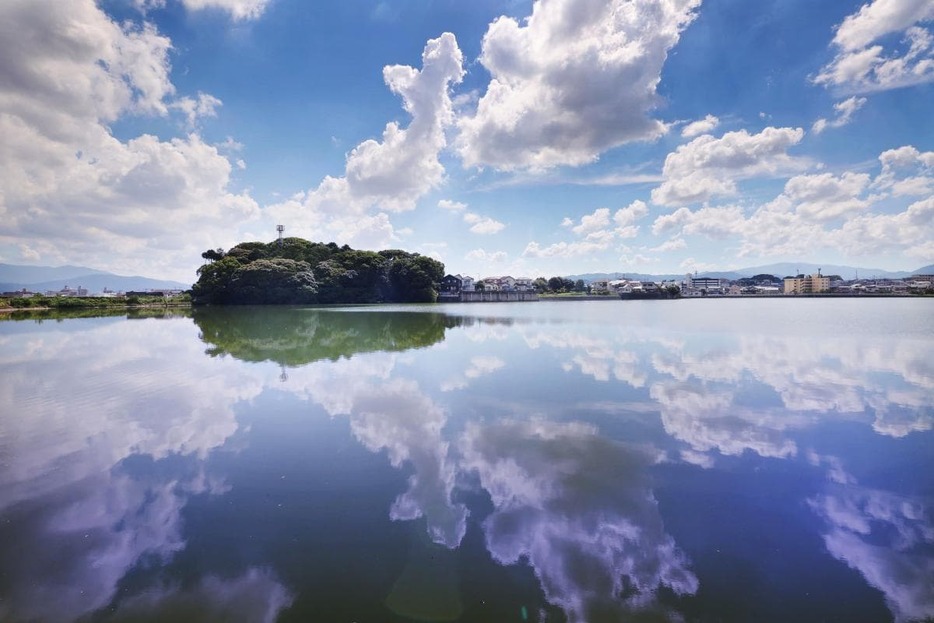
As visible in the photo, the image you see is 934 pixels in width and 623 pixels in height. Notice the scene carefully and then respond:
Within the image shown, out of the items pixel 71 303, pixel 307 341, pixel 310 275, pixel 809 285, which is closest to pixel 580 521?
pixel 307 341

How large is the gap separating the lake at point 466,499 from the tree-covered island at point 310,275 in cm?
4698

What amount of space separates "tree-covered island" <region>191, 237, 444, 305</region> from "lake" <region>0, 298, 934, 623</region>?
46984 mm

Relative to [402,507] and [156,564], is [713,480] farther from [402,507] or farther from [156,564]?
[156,564]

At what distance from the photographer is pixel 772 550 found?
179 inches

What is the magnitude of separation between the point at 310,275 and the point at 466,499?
2327 inches

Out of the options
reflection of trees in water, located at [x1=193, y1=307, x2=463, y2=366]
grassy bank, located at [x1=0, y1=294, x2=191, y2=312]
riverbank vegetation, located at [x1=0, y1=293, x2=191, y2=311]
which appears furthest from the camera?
riverbank vegetation, located at [x1=0, y1=293, x2=191, y2=311]

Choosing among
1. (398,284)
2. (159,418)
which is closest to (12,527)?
(159,418)

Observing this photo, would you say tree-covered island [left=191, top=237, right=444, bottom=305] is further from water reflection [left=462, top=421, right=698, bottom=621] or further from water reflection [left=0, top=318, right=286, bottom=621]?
water reflection [left=462, top=421, right=698, bottom=621]

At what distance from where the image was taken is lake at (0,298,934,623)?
386 cm

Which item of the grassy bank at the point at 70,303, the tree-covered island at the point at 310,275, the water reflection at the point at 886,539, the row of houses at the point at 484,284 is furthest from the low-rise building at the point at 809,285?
the grassy bank at the point at 70,303

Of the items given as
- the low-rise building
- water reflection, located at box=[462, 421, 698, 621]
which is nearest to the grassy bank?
water reflection, located at box=[462, 421, 698, 621]

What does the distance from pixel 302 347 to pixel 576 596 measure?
17.3 m

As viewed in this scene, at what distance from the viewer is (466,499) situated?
564 cm

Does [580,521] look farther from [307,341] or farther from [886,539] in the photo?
[307,341]
